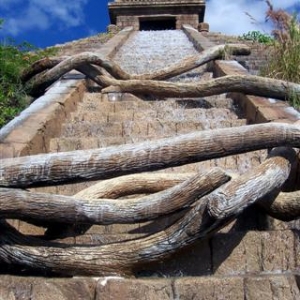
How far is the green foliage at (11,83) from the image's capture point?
595 centimetres

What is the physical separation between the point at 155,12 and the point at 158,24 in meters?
0.80

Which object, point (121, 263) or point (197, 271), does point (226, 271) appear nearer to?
point (197, 271)

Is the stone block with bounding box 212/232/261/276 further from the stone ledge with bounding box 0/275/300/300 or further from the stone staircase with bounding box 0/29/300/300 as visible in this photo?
the stone ledge with bounding box 0/275/300/300

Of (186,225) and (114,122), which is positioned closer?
(186,225)

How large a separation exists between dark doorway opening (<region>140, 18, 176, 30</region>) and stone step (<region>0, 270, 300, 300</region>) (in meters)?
18.1

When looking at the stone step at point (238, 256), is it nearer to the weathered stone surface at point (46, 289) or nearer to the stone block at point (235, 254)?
the stone block at point (235, 254)

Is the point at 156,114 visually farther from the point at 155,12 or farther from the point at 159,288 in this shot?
the point at 155,12

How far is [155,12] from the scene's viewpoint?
20234mm

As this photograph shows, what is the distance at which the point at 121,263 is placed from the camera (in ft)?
9.50

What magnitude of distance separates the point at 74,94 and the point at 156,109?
996 millimetres

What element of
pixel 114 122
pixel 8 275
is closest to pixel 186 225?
pixel 8 275

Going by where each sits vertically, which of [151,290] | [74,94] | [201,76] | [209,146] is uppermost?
[201,76]

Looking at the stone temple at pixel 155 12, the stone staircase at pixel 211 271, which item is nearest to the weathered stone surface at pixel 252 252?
the stone staircase at pixel 211 271

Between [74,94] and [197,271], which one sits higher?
[74,94]
